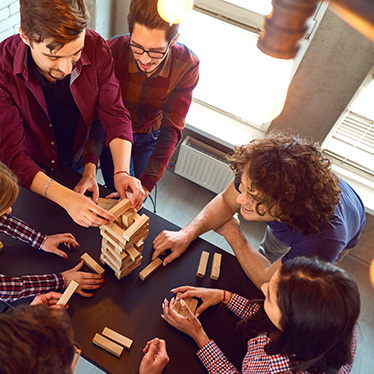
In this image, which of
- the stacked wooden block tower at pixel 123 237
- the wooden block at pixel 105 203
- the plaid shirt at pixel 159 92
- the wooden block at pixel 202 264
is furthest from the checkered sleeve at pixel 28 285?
the plaid shirt at pixel 159 92

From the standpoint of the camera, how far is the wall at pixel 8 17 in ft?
7.78

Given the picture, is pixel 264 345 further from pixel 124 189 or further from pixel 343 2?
pixel 343 2

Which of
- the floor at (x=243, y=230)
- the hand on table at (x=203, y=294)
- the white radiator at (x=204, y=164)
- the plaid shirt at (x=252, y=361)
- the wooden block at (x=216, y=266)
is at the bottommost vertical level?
the floor at (x=243, y=230)

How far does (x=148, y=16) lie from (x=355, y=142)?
6.97 ft

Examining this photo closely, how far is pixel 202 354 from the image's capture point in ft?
4.26

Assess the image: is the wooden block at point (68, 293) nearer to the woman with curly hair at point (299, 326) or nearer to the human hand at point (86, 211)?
the human hand at point (86, 211)

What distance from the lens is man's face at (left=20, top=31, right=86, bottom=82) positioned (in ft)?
4.29

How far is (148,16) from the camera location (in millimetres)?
1587

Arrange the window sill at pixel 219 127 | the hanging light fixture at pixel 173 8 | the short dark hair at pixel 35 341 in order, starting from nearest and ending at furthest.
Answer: the short dark hair at pixel 35 341, the hanging light fixture at pixel 173 8, the window sill at pixel 219 127

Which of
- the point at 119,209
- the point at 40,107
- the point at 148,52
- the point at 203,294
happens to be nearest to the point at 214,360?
the point at 203,294

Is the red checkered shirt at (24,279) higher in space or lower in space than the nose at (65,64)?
lower

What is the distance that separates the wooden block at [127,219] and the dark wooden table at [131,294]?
0.31 metres

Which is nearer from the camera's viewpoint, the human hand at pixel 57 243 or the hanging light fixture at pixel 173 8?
the hanging light fixture at pixel 173 8

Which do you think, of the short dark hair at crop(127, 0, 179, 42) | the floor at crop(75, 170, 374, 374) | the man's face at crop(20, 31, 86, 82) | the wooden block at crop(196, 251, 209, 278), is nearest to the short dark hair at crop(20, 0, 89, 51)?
the man's face at crop(20, 31, 86, 82)
